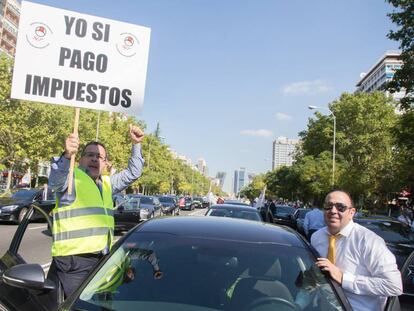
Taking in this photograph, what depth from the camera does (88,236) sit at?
13.5 ft

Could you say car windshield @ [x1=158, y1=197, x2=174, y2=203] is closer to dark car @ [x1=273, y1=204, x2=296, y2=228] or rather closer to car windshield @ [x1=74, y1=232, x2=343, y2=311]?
dark car @ [x1=273, y1=204, x2=296, y2=228]

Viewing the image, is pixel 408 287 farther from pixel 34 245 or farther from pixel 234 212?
pixel 34 245

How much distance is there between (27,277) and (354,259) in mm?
2162

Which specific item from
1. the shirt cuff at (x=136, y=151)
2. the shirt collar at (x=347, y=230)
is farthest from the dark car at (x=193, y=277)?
the shirt cuff at (x=136, y=151)

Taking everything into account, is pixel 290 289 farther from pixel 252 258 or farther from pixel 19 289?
pixel 19 289

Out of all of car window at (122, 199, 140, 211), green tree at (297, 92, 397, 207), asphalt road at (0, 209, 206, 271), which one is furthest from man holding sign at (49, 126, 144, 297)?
green tree at (297, 92, 397, 207)

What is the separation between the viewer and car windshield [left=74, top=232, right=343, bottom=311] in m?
3.00

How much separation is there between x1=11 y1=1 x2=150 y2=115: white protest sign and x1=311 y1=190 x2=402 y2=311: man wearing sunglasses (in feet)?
8.68

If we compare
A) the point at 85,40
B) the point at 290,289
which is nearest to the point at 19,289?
the point at 290,289

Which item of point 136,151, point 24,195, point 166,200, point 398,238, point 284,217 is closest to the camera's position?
point 136,151

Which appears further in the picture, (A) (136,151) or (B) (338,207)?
(A) (136,151)

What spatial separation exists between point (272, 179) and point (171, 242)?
118 metres

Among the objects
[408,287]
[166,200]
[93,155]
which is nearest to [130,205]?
[408,287]

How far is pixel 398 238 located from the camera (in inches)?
398
